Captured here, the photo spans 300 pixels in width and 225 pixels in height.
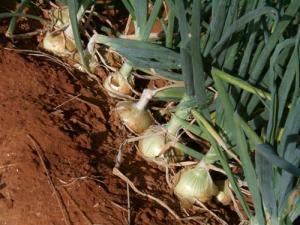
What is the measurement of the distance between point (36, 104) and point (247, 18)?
0.76 m

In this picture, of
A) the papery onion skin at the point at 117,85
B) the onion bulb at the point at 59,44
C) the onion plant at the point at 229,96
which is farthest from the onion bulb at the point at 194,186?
the onion bulb at the point at 59,44

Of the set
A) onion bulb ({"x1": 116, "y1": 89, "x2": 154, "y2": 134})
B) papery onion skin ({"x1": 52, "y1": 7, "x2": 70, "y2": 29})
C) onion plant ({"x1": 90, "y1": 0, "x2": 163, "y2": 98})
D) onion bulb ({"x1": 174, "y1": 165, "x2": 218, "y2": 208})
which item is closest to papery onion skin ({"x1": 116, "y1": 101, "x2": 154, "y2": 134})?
onion bulb ({"x1": 116, "y1": 89, "x2": 154, "y2": 134})

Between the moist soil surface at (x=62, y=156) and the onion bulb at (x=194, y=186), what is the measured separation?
3cm

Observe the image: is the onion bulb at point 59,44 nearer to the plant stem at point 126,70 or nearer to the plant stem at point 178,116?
the plant stem at point 126,70

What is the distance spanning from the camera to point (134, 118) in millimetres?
2367

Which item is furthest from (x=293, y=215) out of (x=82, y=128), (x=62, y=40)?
(x=62, y=40)

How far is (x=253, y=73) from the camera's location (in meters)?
1.98

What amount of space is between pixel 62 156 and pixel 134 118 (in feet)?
1.11

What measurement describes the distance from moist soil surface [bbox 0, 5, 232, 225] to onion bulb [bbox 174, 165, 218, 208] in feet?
0.11

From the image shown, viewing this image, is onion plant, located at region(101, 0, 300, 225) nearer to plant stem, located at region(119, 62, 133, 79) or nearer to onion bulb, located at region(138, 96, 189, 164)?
onion bulb, located at region(138, 96, 189, 164)

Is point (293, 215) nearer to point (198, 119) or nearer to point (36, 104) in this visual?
point (198, 119)

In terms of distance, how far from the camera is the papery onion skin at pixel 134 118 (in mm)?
2367

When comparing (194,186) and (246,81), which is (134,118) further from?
(246,81)

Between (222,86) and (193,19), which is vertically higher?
(193,19)
